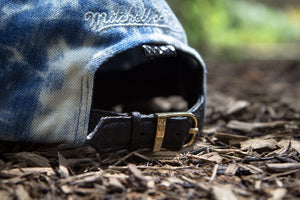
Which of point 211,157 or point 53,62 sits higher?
point 53,62

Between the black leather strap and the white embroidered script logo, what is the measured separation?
1.12 feet

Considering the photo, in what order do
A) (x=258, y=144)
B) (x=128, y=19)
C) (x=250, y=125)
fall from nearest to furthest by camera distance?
(x=128, y=19)
(x=258, y=144)
(x=250, y=125)

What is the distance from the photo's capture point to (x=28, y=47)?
4.12 ft

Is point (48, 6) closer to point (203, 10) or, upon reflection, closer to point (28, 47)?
point (28, 47)

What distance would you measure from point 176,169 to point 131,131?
0.23 meters

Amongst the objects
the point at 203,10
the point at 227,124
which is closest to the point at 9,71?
the point at 227,124

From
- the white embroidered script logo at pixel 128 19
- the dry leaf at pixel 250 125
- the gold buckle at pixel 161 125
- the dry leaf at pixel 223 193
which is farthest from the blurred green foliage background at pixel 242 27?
the dry leaf at pixel 223 193

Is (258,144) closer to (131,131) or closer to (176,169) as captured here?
(176,169)

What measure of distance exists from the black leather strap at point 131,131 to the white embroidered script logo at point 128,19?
0.34 m

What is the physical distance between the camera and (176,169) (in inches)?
49.9

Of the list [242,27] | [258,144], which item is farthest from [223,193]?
[242,27]

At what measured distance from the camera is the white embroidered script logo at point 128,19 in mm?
1295

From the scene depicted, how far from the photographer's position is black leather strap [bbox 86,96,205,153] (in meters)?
1.27

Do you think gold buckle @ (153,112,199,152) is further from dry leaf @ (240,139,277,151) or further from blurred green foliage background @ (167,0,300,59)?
blurred green foliage background @ (167,0,300,59)
